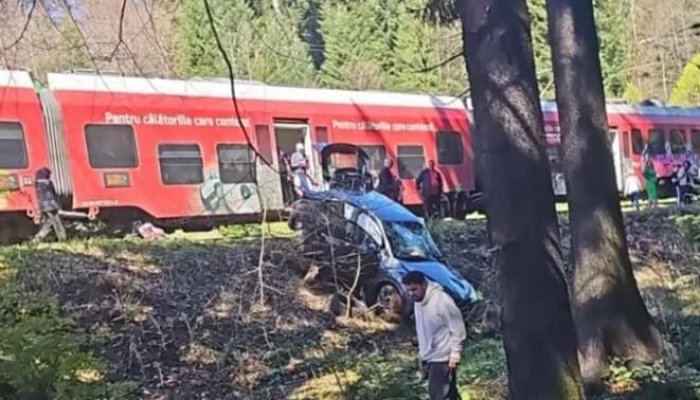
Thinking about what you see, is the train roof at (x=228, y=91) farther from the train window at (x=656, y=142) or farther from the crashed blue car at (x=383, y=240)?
the train window at (x=656, y=142)

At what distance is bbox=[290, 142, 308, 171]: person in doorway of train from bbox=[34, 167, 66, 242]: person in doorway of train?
4.62 m

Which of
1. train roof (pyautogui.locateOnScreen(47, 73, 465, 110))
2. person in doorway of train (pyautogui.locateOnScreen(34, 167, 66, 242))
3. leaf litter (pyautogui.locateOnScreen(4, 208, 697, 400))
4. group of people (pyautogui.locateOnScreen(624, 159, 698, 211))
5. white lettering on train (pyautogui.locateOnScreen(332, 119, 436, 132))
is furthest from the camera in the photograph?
group of people (pyautogui.locateOnScreen(624, 159, 698, 211))

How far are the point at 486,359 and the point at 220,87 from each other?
40.6 ft

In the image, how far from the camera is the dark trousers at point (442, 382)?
765 centimetres

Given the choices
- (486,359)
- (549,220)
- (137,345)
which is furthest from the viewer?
(137,345)

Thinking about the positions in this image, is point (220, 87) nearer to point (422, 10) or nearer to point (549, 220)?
point (422, 10)

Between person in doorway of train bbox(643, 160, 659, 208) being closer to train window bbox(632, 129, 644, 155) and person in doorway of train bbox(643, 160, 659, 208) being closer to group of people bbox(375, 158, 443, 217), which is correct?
train window bbox(632, 129, 644, 155)

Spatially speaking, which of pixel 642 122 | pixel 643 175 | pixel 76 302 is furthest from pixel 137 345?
pixel 642 122

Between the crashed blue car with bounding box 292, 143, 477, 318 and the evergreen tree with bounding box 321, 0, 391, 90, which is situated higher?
the evergreen tree with bounding box 321, 0, 391, 90

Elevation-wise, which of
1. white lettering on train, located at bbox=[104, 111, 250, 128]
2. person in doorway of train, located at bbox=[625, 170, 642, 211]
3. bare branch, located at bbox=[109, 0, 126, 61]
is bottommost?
person in doorway of train, located at bbox=[625, 170, 642, 211]

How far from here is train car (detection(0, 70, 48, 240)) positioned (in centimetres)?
1803

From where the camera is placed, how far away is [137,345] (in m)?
12.1

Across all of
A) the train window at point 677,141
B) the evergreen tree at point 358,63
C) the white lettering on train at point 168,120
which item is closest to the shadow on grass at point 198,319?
the white lettering on train at point 168,120

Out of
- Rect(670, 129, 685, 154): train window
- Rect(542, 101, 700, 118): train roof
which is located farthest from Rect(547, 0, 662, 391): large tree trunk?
Rect(670, 129, 685, 154): train window
